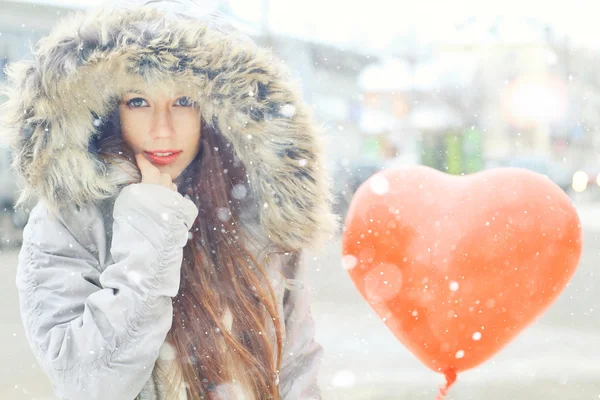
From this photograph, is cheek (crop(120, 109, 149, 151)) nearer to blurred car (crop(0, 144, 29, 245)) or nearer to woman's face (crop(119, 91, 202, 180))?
woman's face (crop(119, 91, 202, 180))

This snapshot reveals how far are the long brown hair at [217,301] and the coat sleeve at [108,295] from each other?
5.6 inches

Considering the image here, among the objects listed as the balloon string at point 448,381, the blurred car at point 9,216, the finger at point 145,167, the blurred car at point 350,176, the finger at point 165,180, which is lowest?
the blurred car at point 9,216

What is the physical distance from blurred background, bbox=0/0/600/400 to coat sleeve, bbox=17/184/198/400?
47cm

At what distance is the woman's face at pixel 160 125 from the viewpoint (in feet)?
5.28

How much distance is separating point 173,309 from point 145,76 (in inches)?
21.7

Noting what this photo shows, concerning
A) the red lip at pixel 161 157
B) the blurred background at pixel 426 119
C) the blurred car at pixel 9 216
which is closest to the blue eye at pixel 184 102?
the red lip at pixel 161 157

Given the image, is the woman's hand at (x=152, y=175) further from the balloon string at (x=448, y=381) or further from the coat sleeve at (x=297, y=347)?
the balloon string at (x=448, y=381)

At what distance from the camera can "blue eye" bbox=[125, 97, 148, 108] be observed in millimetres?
1612

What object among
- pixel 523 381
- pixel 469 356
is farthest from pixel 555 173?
pixel 469 356

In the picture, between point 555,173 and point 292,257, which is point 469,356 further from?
point 555,173

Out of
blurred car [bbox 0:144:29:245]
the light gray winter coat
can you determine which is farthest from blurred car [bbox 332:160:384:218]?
the light gray winter coat

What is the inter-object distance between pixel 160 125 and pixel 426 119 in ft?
76.2

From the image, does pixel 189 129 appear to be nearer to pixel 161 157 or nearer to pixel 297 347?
pixel 161 157

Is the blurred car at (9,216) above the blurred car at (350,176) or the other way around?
the other way around
